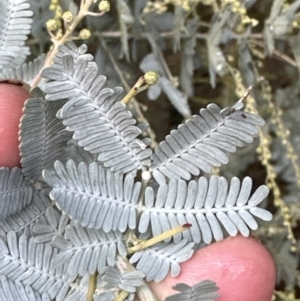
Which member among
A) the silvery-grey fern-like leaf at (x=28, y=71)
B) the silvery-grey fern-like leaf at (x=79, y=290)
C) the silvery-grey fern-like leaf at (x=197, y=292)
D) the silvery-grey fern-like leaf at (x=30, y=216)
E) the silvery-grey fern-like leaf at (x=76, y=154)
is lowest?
the silvery-grey fern-like leaf at (x=79, y=290)

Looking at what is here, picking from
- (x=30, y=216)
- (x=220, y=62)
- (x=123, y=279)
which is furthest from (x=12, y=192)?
(x=220, y=62)

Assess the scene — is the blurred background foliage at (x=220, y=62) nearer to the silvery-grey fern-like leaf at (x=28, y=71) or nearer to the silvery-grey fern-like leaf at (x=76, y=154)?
the silvery-grey fern-like leaf at (x=28, y=71)

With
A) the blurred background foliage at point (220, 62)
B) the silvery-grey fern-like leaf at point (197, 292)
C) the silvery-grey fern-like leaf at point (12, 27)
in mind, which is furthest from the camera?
the blurred background foliage at point (220, 62)

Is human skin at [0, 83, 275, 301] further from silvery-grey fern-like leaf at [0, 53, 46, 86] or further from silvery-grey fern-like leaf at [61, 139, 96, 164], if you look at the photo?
silvery-grey fern-like leaf at [0, 53, 46, 86]

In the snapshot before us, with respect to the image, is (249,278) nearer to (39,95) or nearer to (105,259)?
(105,259)

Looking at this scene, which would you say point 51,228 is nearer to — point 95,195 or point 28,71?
point 95,195

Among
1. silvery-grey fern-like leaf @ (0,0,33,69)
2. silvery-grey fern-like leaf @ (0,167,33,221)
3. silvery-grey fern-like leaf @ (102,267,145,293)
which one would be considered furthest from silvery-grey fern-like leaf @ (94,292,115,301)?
silvery-grey fern-like leaf @ (0,0,33,69)

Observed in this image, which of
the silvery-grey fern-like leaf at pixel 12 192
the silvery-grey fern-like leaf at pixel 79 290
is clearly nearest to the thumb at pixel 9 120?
the silvery-grey fern-like leaf at pixel 12 192
